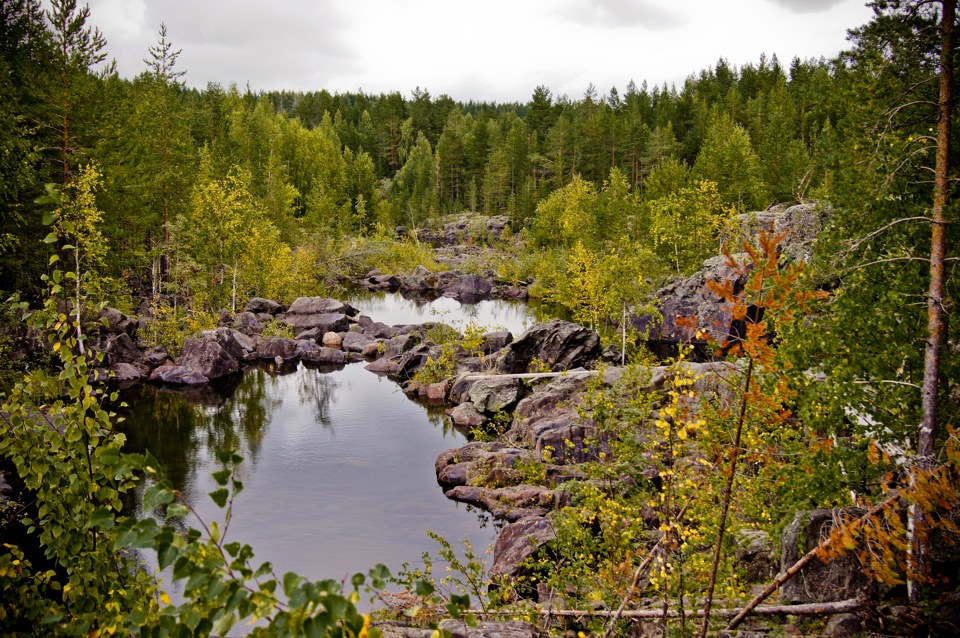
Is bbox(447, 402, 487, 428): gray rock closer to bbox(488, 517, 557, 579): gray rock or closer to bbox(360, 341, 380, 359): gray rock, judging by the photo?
bbox(488, 517, 557, 579): gray rock

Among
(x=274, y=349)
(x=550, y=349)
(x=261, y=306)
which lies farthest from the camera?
(x=261, y=306)

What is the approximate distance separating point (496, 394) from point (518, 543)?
1302 cm

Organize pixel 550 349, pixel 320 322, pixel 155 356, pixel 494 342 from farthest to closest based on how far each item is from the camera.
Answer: pixel 320 322 → pixel 494 342 → pixel 155 356 → pixel 550 349

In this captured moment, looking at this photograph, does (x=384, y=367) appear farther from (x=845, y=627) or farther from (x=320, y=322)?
(x=845, y=627)

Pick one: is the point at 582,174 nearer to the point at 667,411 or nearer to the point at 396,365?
the point at 396,365

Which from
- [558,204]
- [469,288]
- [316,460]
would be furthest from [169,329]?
[558,204]

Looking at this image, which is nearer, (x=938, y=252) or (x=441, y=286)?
(x=938, y=252)

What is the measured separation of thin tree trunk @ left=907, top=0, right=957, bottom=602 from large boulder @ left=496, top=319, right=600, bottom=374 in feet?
73.1

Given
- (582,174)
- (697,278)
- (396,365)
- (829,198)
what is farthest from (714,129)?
(829,198)

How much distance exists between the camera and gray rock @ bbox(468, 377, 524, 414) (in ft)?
91.2

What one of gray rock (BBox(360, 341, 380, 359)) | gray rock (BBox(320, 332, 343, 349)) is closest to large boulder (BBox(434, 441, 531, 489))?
gray rock (BBox(360, 341, 380, 359))

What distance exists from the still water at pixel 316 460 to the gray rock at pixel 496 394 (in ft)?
5.79

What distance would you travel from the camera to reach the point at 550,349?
31797 millimetres

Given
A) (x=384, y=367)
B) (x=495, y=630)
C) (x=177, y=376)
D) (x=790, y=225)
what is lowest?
(x=177, y=376)
